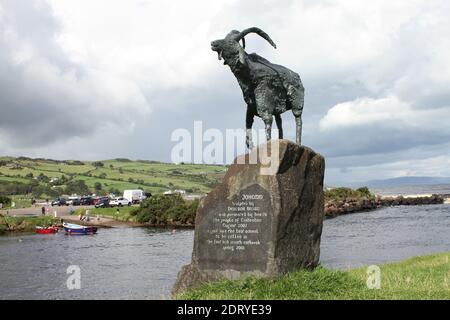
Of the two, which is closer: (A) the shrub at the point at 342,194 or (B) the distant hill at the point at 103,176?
(A) the shrub at the point at 342,194

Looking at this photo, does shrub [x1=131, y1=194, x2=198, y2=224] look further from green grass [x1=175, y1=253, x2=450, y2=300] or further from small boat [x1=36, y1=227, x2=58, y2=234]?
green grass [x1=175, y1=253, x2=450, y2=300]

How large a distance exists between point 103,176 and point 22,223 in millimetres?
82596

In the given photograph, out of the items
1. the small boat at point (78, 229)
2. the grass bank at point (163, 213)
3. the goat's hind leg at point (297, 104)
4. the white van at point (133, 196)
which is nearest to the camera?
the goat's hind leg at point (297, 104)

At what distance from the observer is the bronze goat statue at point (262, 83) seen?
50.4 feet

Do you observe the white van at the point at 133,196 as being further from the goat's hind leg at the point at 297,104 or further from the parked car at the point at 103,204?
the goat's hind leg at the point at 297,104

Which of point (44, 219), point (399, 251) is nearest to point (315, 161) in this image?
point (399, 251)

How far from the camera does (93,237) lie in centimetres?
6394

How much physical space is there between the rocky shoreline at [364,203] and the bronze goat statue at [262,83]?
76.2 meters

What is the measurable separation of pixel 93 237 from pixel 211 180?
10743 cm

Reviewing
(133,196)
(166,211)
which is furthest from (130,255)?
(133,196)

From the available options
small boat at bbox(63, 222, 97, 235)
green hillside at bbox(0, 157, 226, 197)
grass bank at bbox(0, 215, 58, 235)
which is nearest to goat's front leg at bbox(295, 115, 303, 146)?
small boat at bbox(63, 222, 97, 235)

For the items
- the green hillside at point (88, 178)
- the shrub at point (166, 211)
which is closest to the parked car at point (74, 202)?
the green hillside at point (88, 178)

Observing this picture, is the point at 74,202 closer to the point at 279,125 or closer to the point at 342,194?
the point at 342,194
